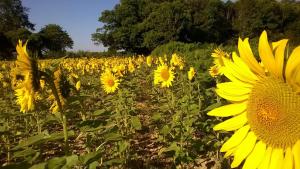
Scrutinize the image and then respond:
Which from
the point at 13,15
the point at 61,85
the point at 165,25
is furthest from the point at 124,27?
the point at 61,85

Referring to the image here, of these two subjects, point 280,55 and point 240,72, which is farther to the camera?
point 240,72

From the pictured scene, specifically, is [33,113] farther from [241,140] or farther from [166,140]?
[241,140]

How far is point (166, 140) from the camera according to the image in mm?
5387

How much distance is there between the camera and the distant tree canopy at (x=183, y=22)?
42250 mm

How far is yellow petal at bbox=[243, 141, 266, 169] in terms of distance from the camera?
1.63m

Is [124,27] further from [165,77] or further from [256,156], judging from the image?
[256,156]

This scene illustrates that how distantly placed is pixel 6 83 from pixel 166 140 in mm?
4269

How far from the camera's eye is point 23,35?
44.3 m

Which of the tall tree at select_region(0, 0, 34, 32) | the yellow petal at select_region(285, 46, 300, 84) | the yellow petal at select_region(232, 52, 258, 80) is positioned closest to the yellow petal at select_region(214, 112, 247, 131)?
the yellow petal at select_region(232, 52, 258, 80)

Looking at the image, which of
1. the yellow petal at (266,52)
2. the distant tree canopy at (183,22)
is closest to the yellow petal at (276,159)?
the yellow petal at (266,52)

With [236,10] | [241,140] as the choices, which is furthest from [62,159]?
[236,10]

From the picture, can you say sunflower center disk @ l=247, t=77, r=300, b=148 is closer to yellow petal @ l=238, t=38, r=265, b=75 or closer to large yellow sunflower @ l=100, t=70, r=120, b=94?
yellow petal @ l=238, t=38, r=265, b=75

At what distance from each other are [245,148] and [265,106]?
0.27m

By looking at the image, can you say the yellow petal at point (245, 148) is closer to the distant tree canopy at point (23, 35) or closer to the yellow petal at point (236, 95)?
the yellow petal at point (236, 95)
